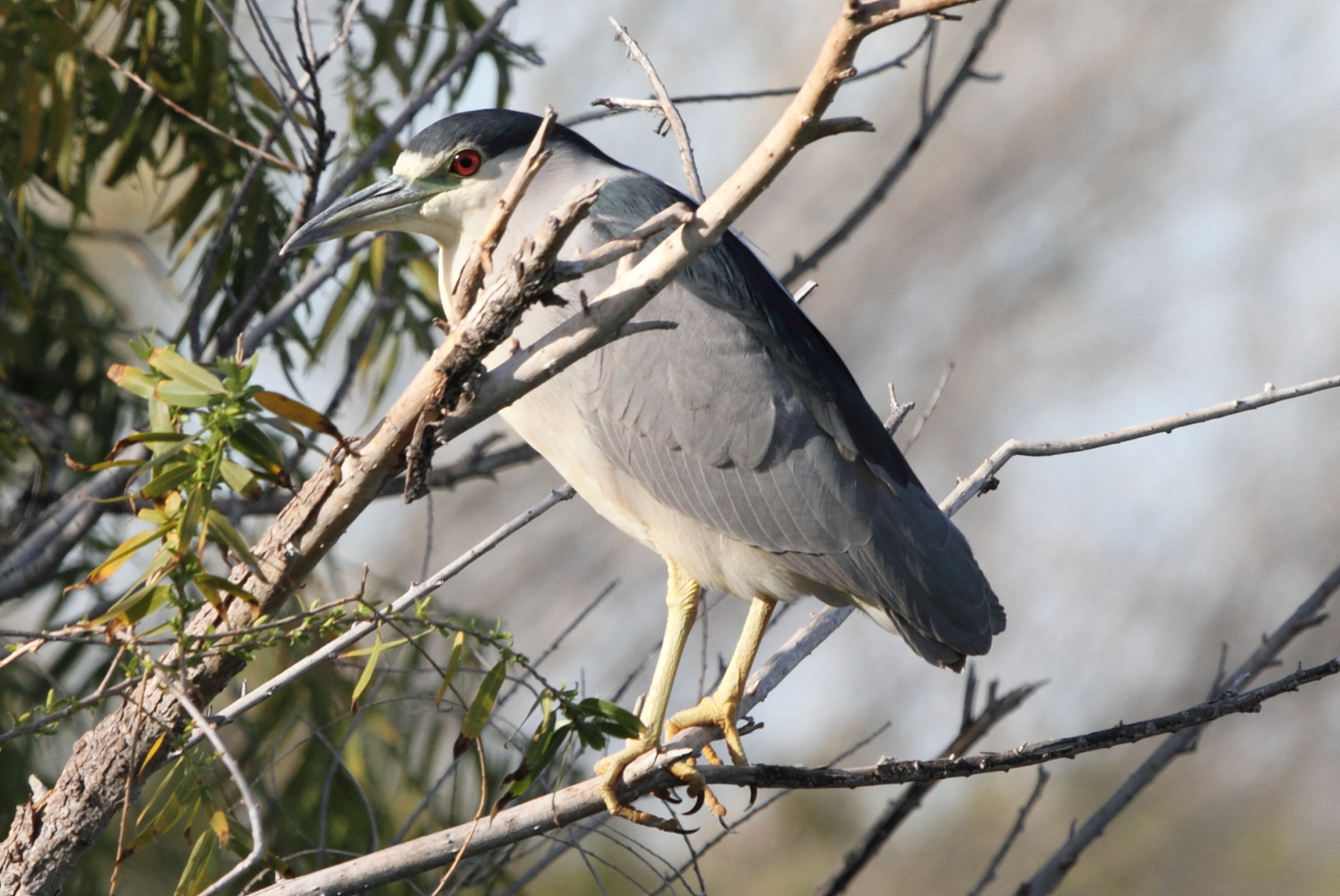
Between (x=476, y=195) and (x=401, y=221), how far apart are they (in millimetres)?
136

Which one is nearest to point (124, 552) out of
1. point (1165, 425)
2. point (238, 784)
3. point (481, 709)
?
point (238, 784)

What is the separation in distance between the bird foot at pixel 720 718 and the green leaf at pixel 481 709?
0.59 meters

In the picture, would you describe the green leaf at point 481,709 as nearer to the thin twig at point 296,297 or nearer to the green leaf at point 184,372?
the green leaf at point 184,372

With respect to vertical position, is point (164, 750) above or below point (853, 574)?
below

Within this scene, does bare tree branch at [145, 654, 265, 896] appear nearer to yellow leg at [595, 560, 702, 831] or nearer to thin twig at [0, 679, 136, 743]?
thin twig at [0, 679, 136, 743]

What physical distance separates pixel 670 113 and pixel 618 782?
0.97 meters

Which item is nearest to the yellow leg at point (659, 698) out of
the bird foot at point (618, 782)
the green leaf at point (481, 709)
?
the bird foot at point (618, 782)

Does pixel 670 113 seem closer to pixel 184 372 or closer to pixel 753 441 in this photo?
pixel 753 441

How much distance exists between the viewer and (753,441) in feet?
Result: 6.82

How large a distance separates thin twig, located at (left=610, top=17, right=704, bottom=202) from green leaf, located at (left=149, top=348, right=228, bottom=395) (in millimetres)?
862

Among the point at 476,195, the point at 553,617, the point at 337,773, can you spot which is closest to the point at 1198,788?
the point at 553,617

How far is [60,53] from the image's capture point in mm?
2594

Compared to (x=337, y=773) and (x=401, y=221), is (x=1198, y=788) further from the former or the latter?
(x=401, y=221)

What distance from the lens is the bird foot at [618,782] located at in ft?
5.78
